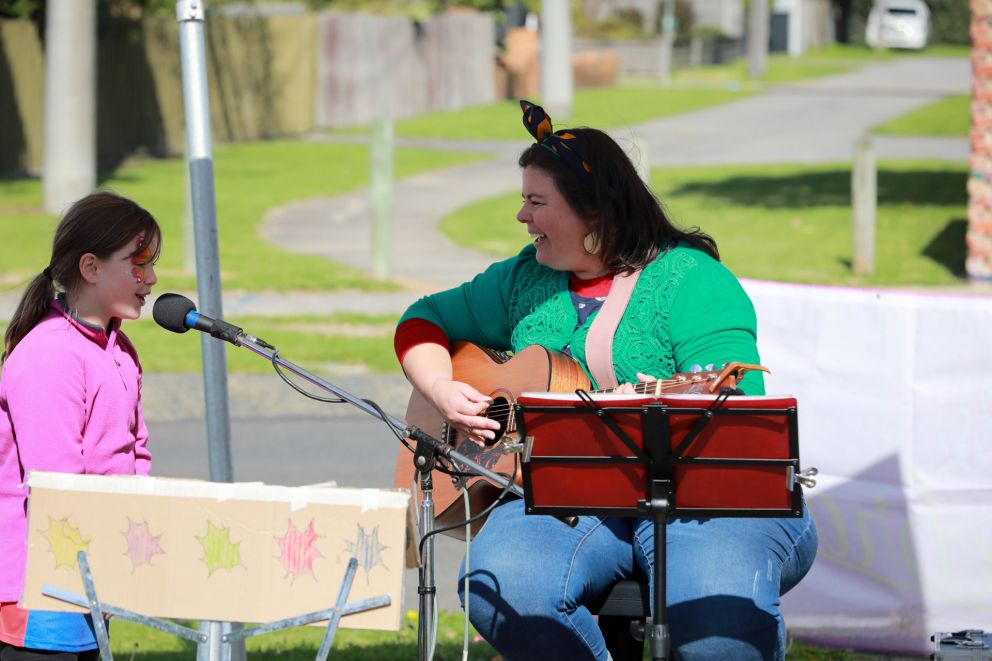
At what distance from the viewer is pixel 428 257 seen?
47.2ft

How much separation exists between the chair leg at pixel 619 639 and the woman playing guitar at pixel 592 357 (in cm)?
19

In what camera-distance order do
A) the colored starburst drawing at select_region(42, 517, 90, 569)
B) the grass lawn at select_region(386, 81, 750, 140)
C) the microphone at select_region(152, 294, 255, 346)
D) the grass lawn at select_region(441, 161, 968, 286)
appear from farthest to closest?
the grass lawn at select_region(386, 81, 750, 140)
the grass lawn at select_region(441, 161, 968, 286)
the microphone at select_region(152, 294, 255, 346)
the colored starburst drawing at select_region(42, 517, 90, 569)

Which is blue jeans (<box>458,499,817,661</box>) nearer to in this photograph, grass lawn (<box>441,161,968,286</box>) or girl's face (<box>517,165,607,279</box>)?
girl's face (<box>517,165,607,279</box>)

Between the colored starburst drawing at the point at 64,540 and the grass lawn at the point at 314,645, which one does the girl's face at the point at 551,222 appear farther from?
the colored starburst drawing at the point at 64,540

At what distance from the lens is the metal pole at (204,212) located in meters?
4.18

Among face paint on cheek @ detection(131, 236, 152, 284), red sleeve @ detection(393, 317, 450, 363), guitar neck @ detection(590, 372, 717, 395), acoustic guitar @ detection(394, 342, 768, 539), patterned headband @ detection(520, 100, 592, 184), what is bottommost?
acoustic guitar @ detection(394, 342, 768, 539)

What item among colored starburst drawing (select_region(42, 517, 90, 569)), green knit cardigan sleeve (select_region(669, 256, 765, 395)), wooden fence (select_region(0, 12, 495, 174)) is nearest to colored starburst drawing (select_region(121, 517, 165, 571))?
colored starburst drawing (select_region(42, 517, 90, 569))

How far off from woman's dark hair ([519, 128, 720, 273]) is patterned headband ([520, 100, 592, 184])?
1 cm

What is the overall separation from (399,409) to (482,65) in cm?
2947

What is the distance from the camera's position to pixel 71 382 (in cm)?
349

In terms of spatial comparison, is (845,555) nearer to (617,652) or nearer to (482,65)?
(617,652)

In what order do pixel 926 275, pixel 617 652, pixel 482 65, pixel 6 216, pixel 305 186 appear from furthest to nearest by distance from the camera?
1. pixel 482 65
2. pixel 305 186
3. pixel 6 216
4. pixel 926 275
5. pixel 617 652

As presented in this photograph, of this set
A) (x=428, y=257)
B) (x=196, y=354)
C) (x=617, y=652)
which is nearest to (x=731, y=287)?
(x=617, y=652)

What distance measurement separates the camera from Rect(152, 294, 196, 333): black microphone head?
3334 millimetres
